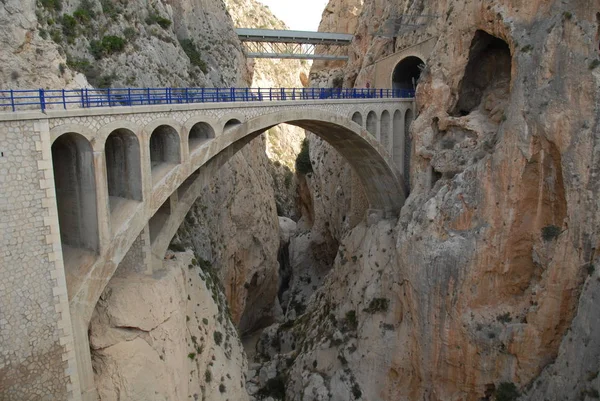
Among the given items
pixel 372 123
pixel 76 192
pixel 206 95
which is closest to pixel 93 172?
pixel 76 192

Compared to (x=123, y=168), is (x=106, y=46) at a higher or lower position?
higher

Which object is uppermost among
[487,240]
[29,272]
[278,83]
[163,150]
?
[278,83]

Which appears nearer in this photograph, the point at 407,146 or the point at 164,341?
the point at 164,341

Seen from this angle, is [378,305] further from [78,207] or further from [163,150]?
[78,207]

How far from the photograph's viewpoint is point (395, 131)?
26531 mm

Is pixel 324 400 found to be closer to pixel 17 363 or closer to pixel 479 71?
pixel 17 363

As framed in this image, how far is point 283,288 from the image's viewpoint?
41.4 metres

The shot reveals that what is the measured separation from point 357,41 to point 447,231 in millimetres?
22537

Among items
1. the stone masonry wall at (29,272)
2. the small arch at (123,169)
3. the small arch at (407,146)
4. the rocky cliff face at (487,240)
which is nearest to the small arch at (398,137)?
the small arch at (407,146)

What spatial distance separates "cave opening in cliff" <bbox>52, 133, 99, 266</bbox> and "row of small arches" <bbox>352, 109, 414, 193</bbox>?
47.9ft

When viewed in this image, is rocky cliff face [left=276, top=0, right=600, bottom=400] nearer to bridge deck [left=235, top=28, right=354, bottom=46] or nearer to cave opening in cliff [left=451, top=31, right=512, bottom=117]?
cave opening in cliff [left=451, top=31, right=512, bottom=117]

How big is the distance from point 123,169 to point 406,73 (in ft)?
71.8

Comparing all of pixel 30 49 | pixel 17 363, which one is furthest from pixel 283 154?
pixel 17 363

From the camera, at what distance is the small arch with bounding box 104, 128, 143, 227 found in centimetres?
1551
